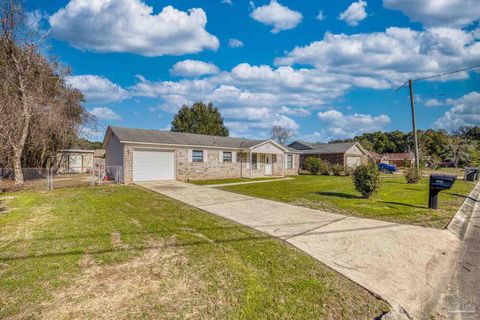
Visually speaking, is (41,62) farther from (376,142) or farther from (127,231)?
(376,142)

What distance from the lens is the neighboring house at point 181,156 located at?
16.4 meters

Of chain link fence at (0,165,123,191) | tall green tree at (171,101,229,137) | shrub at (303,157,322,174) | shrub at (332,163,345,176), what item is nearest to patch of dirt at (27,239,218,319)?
chain link fence at (0,165,123,191)

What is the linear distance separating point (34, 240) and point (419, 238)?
26.1 feet

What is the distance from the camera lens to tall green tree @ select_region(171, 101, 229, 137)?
44.8 meters

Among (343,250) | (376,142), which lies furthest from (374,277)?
(376,142)

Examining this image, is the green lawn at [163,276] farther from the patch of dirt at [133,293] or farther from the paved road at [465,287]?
the paved road at [465,287]

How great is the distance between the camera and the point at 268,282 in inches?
144

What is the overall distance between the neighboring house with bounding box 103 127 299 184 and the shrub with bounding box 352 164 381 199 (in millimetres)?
11188

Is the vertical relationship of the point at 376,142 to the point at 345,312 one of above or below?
above

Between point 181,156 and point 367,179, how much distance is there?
1184 centimetres

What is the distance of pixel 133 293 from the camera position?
331 centimetres

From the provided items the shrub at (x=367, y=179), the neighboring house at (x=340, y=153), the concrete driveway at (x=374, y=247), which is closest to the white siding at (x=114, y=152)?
the concrete driveway at (x=374, y=247)

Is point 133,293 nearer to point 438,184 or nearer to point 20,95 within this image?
point 438,184

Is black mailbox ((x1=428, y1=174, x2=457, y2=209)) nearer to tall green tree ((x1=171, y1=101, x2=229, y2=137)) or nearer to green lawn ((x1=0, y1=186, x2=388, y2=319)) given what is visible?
green lawn ((x1=0, y1=186, x2=388, y2=319))
